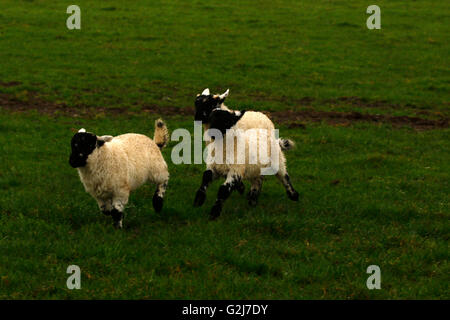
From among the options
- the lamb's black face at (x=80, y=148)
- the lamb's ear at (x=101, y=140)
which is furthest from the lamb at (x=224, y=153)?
the lamb's black face at (x=80, y=148)

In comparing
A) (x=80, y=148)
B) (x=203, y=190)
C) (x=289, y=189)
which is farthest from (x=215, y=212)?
(x=80, y=148)

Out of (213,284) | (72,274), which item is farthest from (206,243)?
(72,274)

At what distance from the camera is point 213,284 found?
321 inches

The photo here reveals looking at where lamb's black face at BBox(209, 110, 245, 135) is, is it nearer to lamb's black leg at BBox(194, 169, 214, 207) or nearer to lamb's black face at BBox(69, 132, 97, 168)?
lamb's black leg at BBox(194, 169, 214, 207)

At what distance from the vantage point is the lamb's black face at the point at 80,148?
9.61 meters

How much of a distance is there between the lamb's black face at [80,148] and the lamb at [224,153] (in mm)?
2341

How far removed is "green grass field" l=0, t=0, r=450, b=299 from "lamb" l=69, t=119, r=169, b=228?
0.40 meters

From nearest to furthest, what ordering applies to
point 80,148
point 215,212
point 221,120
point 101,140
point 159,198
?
point 80,148, point 101,140, point 215,212, point 221,120, point 159,198

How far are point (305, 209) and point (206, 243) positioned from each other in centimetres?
288

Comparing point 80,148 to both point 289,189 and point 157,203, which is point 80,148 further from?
point 289,189

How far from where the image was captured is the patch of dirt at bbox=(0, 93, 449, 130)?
64.4 feet

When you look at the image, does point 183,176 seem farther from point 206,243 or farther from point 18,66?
point 18,66

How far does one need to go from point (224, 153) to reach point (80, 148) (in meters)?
2.82

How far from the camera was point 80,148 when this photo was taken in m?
9.64
